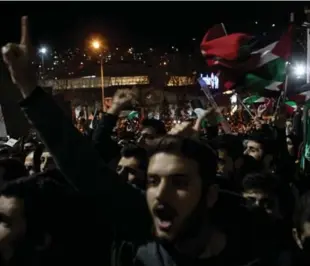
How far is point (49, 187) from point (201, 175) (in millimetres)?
670

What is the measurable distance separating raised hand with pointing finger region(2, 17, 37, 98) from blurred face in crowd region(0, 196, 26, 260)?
45 cm

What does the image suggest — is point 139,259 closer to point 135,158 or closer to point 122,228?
point 122,228

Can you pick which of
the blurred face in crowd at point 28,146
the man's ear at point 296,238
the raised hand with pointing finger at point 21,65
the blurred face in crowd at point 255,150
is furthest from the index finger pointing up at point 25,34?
the blurred face in crowd at point 28,146

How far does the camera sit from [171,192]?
247cm

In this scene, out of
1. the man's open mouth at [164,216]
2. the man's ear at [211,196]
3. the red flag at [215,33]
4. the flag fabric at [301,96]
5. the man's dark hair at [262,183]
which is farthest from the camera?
the flag fabric at [301,96]

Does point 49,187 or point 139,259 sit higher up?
point 49,187

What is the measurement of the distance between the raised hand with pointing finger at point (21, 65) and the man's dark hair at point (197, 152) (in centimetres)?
61

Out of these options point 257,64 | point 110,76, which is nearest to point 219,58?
point 257,64

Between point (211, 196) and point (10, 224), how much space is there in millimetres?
812

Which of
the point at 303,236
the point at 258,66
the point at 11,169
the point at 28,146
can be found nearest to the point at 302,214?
the point at 303,236

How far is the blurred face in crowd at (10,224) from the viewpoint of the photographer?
2.57 metres

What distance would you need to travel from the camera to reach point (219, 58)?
27.2ft

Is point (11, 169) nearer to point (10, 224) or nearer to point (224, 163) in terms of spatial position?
point (10, 224)

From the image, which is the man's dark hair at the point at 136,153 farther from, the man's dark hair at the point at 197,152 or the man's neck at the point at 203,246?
the man's neck at the point at 203,246
